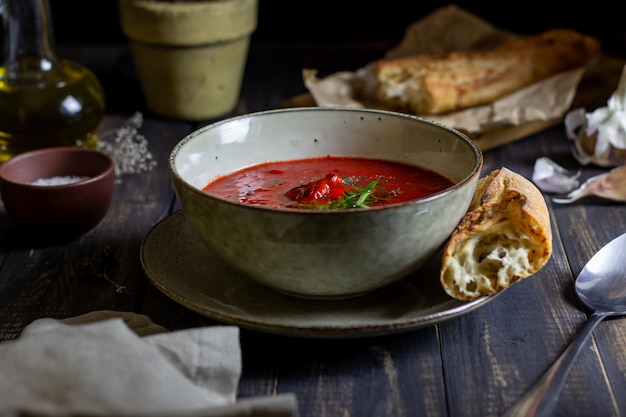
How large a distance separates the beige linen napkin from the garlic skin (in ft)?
4.88

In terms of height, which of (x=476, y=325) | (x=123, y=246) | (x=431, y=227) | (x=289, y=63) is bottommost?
(x=289, y=63)

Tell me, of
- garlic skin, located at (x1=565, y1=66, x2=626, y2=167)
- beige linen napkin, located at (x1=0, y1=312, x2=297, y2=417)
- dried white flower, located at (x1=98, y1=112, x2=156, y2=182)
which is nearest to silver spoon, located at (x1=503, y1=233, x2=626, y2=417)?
beige linen napkin, located at (x1=0, y1=312, x2=297, y2=417)

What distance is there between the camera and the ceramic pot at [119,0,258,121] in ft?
8.70

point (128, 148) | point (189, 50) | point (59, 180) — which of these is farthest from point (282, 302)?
point (189, 50)

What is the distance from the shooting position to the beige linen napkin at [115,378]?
42.3 inches

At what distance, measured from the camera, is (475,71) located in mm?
2631

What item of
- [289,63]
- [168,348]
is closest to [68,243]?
[168,348]

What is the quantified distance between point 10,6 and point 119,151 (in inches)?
19.7

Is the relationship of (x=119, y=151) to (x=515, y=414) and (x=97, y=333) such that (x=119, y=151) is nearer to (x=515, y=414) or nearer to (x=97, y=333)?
(x=97, y=333)

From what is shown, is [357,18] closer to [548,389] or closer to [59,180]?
[59,180]

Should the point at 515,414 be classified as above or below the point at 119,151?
above

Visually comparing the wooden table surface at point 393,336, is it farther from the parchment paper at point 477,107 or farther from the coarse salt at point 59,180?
the parchment paper at point 477,107

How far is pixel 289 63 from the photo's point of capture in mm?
3367

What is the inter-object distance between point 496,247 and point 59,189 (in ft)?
3.29
